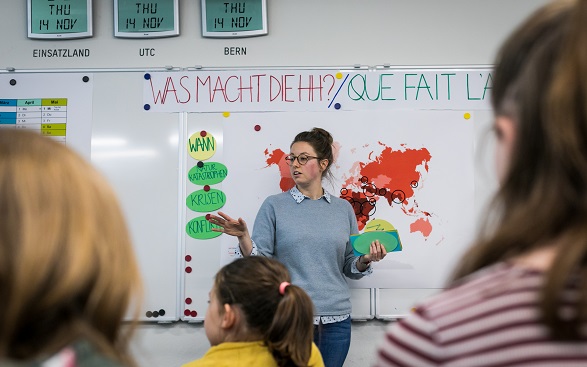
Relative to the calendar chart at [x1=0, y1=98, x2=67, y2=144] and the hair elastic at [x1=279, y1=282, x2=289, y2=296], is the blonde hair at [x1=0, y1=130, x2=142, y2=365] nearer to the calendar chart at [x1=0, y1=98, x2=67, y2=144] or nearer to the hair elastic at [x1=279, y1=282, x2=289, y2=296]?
the hair elastic at [x1=279, y1=282, x2=289, y2=296]

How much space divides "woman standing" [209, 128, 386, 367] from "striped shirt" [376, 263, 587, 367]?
7.33 feet

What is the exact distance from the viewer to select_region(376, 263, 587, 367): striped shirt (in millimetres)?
571

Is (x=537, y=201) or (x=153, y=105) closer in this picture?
(x=537, y=201)

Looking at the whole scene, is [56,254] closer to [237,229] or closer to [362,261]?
[237,229]

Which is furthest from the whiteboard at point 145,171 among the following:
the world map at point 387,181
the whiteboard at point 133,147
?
the world map at point 387,181

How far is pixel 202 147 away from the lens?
327cm

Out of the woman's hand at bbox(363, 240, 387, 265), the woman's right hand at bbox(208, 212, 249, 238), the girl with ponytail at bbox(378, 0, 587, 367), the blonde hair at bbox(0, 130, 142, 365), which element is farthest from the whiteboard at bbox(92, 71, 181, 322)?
the girl with ponytail at bbox(378, 0, 587, 367)

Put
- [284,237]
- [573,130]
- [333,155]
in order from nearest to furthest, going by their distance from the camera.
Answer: [573,130], [284,237], [333,155]

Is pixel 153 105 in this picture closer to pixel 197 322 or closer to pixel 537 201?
pixel 197 322

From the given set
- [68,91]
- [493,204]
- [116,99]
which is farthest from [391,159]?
[493,204]

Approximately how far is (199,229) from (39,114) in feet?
3.52

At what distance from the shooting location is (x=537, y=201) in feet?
2.04

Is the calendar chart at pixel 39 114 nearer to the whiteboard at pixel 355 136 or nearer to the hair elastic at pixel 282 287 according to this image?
the whiteboard at pixel 355 136

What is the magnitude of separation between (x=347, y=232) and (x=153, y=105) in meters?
1.21
